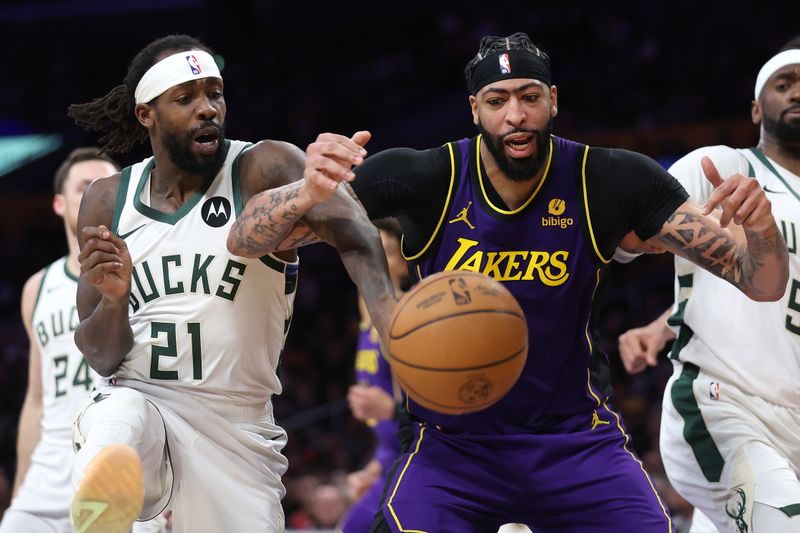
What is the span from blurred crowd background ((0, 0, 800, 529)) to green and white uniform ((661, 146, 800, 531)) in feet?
14.0

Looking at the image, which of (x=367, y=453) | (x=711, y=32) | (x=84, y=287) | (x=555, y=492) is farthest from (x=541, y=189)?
(x=711, y=32)

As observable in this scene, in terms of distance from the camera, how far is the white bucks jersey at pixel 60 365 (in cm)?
605

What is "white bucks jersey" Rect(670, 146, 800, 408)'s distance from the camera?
4.90 meters

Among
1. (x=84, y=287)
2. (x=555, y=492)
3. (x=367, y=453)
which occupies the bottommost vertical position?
(x=367, y=453)

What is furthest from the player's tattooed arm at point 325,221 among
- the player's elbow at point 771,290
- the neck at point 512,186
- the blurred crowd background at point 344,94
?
the blurred crowd background at point 344,94

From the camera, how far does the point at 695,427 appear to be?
196 inches

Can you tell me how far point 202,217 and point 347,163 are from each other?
975 millimetres

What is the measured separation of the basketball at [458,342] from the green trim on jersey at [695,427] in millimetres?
1544

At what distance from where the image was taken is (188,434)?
14.8ft

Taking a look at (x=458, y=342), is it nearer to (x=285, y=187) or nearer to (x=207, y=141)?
(x=285, y=187)

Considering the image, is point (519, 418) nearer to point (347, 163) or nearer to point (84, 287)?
point (347, 163)

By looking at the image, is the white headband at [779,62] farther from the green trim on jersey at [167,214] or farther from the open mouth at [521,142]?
the green trim on jersey at [167,214]

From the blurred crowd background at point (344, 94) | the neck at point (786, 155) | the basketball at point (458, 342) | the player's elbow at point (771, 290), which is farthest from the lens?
the blurred crowd background at point (344, 94)

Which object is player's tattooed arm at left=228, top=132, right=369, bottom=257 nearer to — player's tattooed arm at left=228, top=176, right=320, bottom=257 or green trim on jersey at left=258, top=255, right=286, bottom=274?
player's tattooed arm at left=228, top=176, right=320, bottom=257
